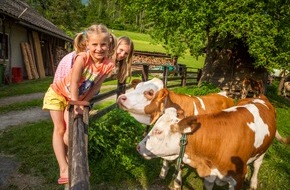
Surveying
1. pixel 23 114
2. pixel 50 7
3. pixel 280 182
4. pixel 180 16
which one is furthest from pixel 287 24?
pixel 50 7

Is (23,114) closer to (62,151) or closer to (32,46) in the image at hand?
(62,151)

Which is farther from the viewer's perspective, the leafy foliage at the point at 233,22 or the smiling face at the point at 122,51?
the leafy foliage at the point at 233,22

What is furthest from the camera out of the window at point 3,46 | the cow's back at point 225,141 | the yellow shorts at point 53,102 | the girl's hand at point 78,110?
the window at point 3,46

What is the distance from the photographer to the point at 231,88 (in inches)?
800

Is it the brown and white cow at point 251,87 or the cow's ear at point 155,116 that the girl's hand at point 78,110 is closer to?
the cow's ear at point 155,116

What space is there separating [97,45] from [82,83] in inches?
18.1

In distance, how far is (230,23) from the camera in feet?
43.7

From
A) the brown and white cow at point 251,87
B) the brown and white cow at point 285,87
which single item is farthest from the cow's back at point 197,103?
the brown and white cow at point 285,87

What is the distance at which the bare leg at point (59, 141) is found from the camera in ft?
10.4

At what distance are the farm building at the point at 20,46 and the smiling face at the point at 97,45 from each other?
36.0ft

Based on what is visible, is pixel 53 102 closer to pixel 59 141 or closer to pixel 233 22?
pixel 59 141

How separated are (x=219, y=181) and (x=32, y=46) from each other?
16.8m

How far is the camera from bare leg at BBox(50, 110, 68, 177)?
3175mm

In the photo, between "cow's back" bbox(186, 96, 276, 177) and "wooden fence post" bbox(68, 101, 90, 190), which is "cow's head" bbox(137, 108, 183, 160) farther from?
"wooden fence post" bbox(68, 101, 90, 190)
